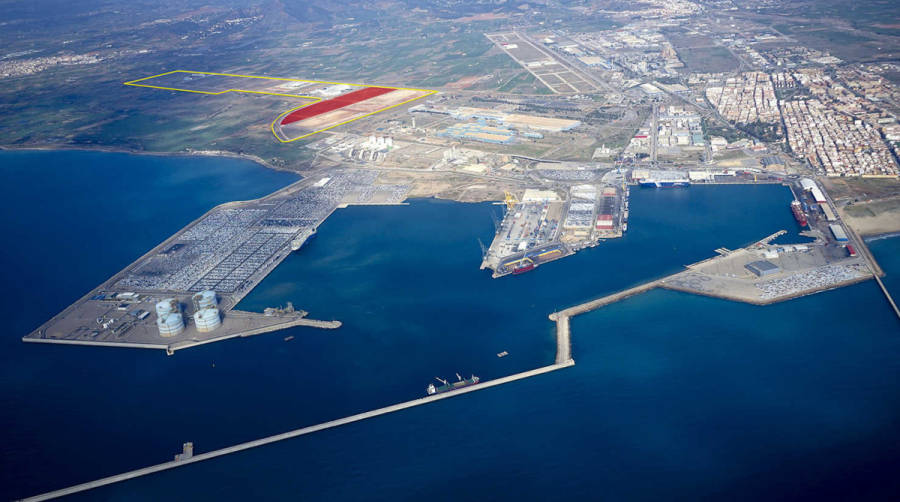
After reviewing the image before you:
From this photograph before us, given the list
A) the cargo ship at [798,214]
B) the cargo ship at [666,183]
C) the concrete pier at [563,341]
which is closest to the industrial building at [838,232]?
the cargo ship at [798,214]

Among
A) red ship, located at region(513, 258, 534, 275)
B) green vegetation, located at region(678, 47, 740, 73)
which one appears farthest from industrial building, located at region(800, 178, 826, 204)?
green vegetation, located at region(678, 47, 740, 73)

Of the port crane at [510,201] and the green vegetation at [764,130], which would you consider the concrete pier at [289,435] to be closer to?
the port crane at [510,201]

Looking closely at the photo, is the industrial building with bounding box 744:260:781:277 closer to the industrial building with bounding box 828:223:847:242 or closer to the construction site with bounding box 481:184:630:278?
the industrial building with bounding box 828:223:847:242

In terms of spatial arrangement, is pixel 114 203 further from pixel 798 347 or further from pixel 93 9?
pixel 93 9

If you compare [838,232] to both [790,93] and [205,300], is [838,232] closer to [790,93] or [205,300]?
[205,300]

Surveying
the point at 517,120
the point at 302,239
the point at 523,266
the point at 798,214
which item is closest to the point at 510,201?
the point at 523,266
